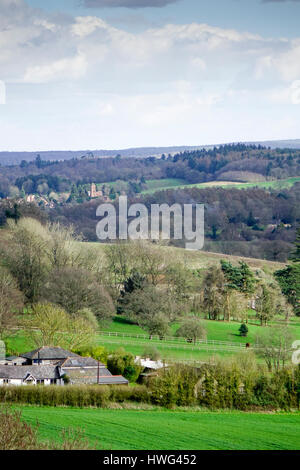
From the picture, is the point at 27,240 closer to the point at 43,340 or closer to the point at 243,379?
the point at 43,340

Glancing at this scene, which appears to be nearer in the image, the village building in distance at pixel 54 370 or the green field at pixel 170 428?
the green field at pixel 170 428

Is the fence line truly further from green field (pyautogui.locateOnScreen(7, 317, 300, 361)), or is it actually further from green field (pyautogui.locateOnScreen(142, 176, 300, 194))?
green field (pyautogui.locateOnScreen(142, 176, 300, 194))

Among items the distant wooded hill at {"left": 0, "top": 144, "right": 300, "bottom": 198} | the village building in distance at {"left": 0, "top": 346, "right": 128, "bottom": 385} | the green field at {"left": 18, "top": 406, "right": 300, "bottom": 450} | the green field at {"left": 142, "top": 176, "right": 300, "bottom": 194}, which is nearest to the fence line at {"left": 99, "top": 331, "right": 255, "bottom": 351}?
the village building in distance at {"left": 0, "top": 346, "right": 128, "bottom": 385}

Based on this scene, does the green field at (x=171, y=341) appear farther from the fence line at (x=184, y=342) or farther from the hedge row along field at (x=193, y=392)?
the hedge row along field at (x=193, y=392)

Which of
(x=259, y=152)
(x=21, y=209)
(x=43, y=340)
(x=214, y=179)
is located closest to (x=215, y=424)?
(x=43, y=340)

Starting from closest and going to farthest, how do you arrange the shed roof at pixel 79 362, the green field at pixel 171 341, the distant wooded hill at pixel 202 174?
the shed roof at pixel 79 362 → the green field at pixel 171 341 → the distant wooded hill at pixel 202 174

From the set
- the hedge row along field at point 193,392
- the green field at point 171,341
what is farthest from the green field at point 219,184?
the hedge row along field at point 193,392
